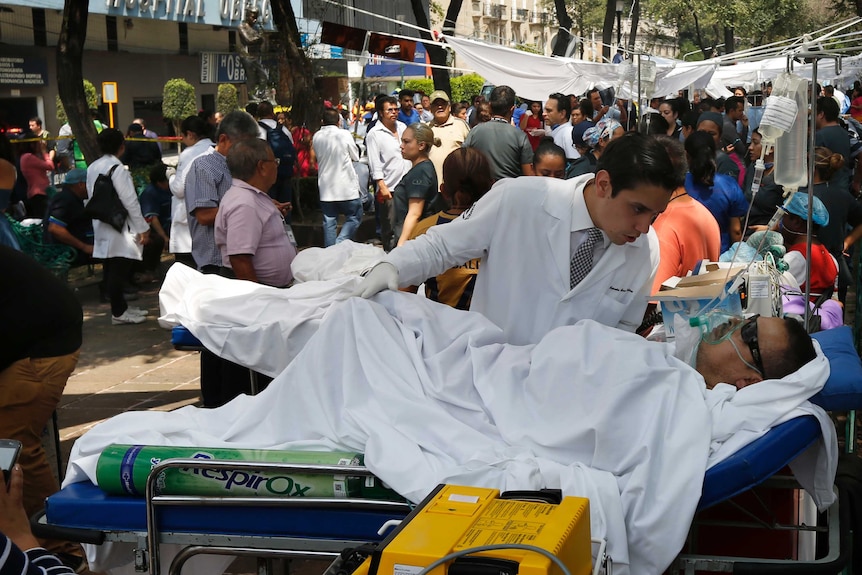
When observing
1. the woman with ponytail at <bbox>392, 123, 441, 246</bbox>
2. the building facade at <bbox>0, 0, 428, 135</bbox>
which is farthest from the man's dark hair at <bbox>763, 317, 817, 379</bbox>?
the building facade at <bbox>0, 0, 428, 135</bbox>

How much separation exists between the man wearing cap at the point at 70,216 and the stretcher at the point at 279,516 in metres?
6.98

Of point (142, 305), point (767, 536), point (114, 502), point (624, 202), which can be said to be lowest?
point (142, 305)

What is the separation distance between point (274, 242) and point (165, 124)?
30652 millimetres

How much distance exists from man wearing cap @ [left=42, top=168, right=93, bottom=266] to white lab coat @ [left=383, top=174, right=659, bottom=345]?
6.63 meters

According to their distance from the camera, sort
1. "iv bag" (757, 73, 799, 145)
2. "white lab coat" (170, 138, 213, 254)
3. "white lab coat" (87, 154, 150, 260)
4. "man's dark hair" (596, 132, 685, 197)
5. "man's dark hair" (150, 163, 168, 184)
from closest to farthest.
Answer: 1. "man's dark hair" (596, 132, 685, 197)
2. "iv bag" (757, 73, 799, 145)
3. "white lab coat" (170, 138, 213, 254)
4. "white lab coat" (87, 154, 150, 260)
5. "man's dark hair" (150, 163, 168, 184)

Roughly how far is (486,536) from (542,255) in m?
2.04

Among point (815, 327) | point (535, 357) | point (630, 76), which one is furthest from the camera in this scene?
point (630, 76)

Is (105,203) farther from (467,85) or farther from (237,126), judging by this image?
(467,85)

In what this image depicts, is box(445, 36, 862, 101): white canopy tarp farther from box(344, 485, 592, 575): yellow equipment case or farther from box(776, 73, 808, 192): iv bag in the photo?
box(344, 485, 592, 575): yellow equipment case

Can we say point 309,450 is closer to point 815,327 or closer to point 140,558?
point 140,558

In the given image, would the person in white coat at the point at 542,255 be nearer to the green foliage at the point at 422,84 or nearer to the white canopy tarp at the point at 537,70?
the white canopy tarp at the point at 537,70

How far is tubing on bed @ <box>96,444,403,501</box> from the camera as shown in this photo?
3146 millimetres

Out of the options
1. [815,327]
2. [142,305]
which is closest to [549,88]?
[142,305]

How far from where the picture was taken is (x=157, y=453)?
327cm
